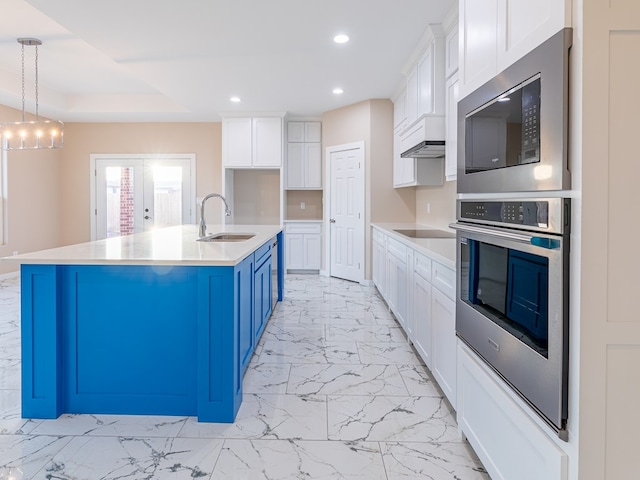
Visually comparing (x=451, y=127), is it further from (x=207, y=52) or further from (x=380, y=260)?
(x=207, y=52)

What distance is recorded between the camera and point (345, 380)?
9.04ft

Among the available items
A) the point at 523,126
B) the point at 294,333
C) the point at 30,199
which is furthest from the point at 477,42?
the point at 30,199

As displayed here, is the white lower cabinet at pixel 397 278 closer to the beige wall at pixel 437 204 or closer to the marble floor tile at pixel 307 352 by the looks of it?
the marble floor tile at pixel 307 352

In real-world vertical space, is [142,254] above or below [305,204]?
below

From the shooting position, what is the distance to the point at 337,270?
6.59 metres

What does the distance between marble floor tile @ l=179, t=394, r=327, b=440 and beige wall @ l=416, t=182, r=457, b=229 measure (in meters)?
2.45

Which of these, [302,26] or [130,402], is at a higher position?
[302,26]

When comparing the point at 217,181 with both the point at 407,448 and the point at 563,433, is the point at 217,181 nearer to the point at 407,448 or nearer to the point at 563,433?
the point at 407,448

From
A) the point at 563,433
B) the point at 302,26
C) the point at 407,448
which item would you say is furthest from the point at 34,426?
the point at 302,26

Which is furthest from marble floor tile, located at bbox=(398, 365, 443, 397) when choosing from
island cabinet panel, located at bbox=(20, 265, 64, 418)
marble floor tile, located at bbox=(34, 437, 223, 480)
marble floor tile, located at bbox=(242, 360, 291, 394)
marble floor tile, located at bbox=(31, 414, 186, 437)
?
island cabinet panel, located at bbox=(20, 265, 64, 418)

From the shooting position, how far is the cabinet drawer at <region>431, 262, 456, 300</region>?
6.94 feet

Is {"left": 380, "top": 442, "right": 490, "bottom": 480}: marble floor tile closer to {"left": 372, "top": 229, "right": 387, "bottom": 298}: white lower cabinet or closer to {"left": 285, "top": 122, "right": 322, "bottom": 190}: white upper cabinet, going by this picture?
{"left": 372, "top": 229, "right": 387, "bottom": 298}: white lower cabinet

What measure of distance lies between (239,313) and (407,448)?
1101mm

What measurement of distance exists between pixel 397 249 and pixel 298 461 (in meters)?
2.30
